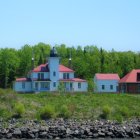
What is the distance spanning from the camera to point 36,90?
68.2 meters

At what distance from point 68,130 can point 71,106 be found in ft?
35.8

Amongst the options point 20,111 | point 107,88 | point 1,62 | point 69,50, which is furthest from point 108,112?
point 69,50

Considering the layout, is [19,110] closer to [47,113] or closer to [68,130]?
[47,113]

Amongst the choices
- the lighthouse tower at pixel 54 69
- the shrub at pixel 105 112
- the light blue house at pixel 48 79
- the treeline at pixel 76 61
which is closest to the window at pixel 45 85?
the light blue house at pixel 48 79

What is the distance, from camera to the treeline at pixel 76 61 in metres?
86.9

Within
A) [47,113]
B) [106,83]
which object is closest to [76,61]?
[106,83]

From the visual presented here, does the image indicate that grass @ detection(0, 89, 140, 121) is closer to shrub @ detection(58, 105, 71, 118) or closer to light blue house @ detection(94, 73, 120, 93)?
shrub @ detection(58, 105, 71, 118)

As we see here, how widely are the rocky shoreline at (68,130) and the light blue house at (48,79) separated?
2793 cm

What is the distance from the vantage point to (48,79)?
68.6 metres

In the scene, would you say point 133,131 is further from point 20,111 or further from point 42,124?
point 20,111

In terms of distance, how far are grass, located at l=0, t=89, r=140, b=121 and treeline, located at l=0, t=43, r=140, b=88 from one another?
99.6 ft

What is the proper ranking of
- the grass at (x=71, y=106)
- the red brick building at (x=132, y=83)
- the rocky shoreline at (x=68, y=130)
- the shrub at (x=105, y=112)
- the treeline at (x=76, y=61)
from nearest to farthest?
the rocky shoreline at (x=68, y=130) < the grass at (x=71, y=106) < the shrub at (x=105, y=112) < the red brick building at (x=132, y=83) < the treeline at (x=76, y=61)

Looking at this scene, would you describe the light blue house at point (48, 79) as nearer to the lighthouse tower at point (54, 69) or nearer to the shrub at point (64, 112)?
the lighthouse tower at point (54, 69)

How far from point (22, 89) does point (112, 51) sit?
36.8 meters
